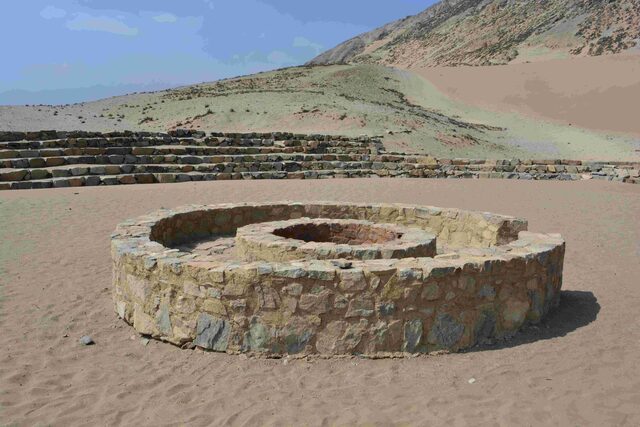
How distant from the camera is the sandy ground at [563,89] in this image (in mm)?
36062

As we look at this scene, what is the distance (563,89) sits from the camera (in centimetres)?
4059

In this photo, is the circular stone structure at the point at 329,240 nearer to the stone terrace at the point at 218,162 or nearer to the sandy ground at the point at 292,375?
the sandy ground at the point at 292,375

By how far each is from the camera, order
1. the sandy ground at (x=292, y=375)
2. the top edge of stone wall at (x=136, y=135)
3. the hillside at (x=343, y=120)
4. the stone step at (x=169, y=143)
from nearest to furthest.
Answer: the sandy ground at (x=292, y=375) → the stone step at (x=169, y=143) → the top edge of stone wall at (x=136, y=135) → the hillside at (x=343, y=120)

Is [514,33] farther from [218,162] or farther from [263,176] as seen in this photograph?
[263,176]

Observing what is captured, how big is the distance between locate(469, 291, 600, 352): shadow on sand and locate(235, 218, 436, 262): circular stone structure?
1.55 meters

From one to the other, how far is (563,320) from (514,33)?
60.6 m

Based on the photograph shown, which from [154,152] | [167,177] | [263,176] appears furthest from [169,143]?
[263,176]

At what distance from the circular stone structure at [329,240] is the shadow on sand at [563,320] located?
155 centimetres

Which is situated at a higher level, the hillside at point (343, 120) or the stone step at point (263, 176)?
the hillside at point (343, 120)

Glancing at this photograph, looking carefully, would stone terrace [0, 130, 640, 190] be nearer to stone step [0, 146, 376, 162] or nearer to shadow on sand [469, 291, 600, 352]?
stone step [0, 146, 376, 162]

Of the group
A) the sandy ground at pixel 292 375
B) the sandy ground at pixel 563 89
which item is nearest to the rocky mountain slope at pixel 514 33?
the sandy ground at pixel 563 89

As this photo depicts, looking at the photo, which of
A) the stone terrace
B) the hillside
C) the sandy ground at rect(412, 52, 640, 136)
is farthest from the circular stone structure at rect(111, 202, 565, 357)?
the sandy ground at rect(412, 52, 640, 136)

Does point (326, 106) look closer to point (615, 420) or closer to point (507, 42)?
point (615, 420)

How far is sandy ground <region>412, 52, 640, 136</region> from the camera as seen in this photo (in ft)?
118
